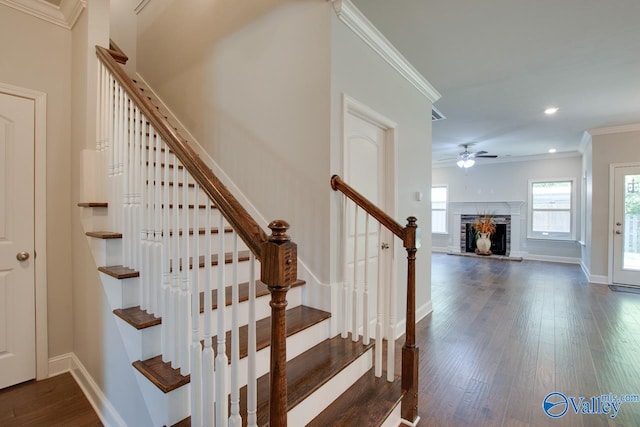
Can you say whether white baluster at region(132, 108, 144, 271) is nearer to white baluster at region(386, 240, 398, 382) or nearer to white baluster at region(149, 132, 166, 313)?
white baluster at region(149, 132, 166, 313)

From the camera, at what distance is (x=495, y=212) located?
8156 mm

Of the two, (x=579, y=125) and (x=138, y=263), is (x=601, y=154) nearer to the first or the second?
(x=579, y=125)

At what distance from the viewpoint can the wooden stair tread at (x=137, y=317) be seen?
4.51ft

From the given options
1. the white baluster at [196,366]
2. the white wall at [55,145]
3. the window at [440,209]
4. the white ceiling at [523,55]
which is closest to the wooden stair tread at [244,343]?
the white baluster at [196,366]

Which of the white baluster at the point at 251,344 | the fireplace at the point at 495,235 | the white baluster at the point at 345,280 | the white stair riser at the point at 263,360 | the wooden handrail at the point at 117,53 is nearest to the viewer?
the white baluster at the point at 251,344

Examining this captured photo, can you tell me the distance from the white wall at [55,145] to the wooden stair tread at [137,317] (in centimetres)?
126

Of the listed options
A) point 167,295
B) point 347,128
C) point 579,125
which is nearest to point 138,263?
point 167,295

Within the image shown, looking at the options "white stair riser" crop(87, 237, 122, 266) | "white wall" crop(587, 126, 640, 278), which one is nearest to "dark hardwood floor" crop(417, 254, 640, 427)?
"white wall" crop(587, 126, 640, 278)

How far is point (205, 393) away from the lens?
112 cm

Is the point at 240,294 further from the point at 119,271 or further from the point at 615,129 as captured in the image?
the point at 615,129

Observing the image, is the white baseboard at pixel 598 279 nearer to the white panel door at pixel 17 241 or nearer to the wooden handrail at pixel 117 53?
the white panel door at pixel 17 241

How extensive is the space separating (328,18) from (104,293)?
2.29 m

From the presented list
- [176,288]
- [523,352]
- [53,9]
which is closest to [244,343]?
[176,288]

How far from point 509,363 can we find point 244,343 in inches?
90.4
